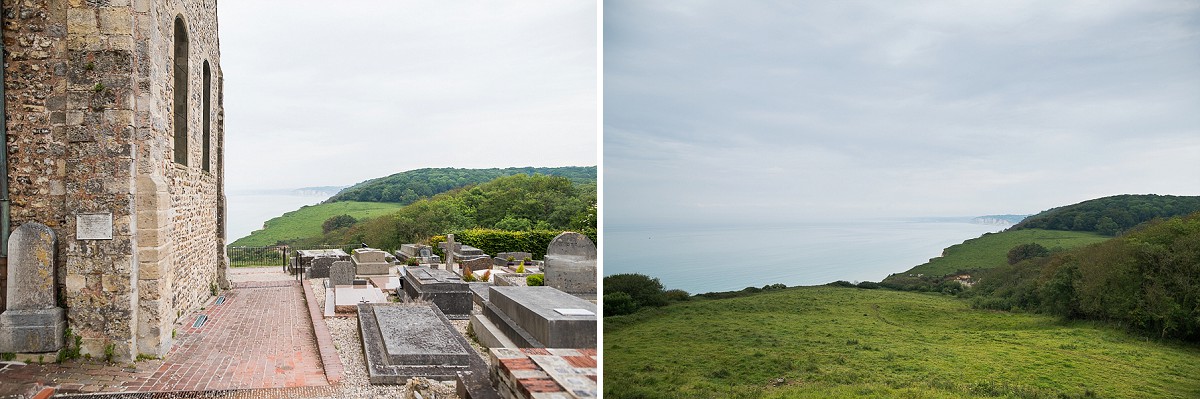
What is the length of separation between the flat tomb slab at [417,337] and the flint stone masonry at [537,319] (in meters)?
0.59

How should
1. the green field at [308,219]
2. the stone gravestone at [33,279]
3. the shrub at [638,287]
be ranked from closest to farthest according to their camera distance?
the stone gravestone at [33,279], the shrub at [638,287], the green field at [308,219]

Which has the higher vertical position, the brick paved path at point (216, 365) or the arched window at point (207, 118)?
the arched window at point (207, 118)

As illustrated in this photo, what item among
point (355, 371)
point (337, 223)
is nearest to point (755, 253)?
point (355, 371)

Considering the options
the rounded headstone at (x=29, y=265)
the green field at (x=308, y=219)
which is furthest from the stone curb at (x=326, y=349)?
the green field at (x=308, y=219)

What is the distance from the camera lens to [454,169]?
48.0 m

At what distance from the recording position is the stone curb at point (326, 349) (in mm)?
5520

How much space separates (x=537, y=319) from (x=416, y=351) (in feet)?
3.41

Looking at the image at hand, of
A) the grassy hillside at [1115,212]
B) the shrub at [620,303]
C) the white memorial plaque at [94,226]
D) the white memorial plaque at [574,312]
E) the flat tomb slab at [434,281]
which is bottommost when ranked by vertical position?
the flat tomb slab at [434,281]

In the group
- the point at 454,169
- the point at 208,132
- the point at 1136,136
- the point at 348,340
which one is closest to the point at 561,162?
the point at 454,169

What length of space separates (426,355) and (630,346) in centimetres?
163

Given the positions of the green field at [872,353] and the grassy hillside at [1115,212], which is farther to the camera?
the green field at [872,353]

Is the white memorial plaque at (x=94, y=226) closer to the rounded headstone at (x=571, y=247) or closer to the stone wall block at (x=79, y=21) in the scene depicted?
the stone wall block at (x=79, y=21)

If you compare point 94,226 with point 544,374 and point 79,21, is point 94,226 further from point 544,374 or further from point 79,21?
point 544,374

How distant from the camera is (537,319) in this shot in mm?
6176
